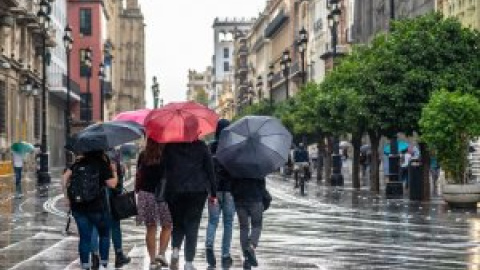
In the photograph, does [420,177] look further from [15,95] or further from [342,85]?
[15,95]

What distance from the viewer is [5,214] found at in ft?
95.3

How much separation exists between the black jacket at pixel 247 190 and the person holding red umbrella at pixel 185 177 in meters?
0.59

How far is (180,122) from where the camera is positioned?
14430 millimetres

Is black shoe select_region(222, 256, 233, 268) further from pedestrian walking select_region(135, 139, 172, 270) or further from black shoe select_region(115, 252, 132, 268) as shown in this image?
black shoe select_region(115, 252, 132, 268)

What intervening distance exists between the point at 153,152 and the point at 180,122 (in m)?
0.49

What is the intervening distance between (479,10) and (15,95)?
30908mm

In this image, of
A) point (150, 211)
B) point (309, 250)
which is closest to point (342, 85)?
point (309, 250)

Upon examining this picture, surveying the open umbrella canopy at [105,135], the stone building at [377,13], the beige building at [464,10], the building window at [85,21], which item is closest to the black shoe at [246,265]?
the open umbrella canopy at [105,135]

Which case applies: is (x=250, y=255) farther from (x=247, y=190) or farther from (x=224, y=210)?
(x=224, y=210)

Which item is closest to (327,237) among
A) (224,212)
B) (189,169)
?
Answer: (224,212)

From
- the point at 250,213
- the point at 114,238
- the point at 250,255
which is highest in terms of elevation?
the point at 250,213

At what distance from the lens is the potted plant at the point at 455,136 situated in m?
29.2

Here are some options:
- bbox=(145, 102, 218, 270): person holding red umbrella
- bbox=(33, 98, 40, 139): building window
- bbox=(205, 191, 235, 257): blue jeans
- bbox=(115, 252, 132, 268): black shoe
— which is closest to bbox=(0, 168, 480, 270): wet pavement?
bbox=(115, 252, 132, 268): black shoe

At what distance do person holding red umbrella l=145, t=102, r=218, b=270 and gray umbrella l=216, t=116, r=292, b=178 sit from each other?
692 mm
